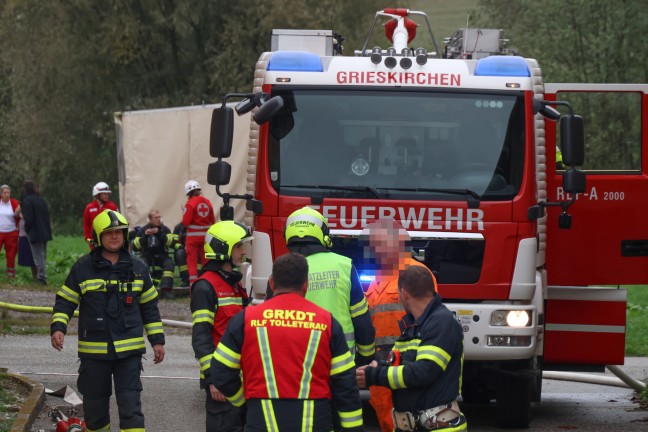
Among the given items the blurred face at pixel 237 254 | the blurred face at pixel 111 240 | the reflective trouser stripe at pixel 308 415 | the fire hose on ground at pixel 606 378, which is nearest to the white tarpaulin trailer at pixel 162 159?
the fire hose on ground at pixel 606 378

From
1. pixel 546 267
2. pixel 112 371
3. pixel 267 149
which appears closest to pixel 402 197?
pixel 267 149

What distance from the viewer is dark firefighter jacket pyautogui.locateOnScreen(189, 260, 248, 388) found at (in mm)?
7645

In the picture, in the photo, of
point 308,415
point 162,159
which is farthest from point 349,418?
point 162,159

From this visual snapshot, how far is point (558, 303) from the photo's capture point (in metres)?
11.4

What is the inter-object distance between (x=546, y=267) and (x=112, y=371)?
436cm

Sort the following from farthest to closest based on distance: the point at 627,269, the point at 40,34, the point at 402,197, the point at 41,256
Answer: the point at 40,34 < the point at 41,256 < the point at 627,269 < the point at 402,197

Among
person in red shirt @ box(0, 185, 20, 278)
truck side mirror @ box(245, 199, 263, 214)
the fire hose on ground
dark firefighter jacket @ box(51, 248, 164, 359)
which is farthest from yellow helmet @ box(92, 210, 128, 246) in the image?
person in red shirt @ box(0, 185, 20, 278)

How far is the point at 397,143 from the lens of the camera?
10.3m

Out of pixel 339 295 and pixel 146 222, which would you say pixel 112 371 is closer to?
pixel 339 295

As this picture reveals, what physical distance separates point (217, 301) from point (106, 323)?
0.98m

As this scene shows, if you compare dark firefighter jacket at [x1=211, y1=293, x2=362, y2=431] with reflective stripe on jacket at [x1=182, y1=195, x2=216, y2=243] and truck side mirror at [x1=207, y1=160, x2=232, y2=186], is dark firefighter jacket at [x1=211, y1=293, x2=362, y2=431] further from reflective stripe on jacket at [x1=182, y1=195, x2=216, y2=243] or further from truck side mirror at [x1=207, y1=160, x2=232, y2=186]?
reflective stripe on jacket at [x1=182, y1=195, x2=216, y2=243]

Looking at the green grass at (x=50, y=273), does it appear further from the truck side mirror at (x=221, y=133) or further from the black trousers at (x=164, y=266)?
the truck side mirror at (x=221, y=133)

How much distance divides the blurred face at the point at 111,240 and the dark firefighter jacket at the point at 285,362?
283 centimetres

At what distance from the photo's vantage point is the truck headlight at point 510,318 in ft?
33.1
